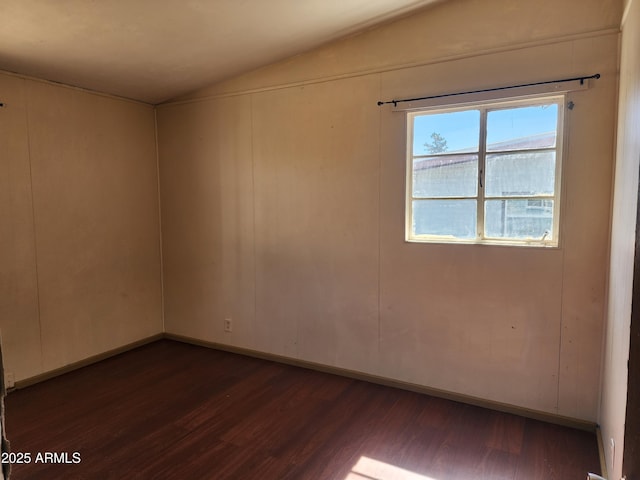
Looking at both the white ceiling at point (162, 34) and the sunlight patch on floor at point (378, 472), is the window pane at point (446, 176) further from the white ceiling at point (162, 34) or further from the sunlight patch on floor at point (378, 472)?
the sunlight patch on floor at point (378, 472)

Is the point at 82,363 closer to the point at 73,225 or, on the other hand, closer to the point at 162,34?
the point at 73,225

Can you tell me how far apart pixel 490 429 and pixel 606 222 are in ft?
4.74

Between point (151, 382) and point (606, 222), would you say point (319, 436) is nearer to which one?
point (151, 382)

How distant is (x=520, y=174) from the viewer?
8.57ft

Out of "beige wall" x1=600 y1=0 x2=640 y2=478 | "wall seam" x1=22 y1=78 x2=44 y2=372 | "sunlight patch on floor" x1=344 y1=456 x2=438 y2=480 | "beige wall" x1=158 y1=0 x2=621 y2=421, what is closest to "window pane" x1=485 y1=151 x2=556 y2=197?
"beige wall" x1=158 y1=0 x2=621 y2=421

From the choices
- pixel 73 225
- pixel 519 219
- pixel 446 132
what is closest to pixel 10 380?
pixel 73 225

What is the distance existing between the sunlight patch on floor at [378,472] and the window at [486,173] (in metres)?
1.49

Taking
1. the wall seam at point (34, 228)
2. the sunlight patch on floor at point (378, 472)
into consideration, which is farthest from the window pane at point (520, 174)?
the wall seam at point (34, 228)

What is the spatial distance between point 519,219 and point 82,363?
3.73 metres

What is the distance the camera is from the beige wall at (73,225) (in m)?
3.04

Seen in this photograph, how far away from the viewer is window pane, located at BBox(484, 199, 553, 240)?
8.45 feet

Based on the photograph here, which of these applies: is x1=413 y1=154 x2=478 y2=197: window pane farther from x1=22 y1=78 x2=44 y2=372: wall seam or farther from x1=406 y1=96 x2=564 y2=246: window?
x1=22 y1=78 x2=44 y2=372: wall seam

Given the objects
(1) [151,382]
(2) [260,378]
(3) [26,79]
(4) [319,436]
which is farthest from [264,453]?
(3) [26,79]

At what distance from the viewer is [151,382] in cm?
323
